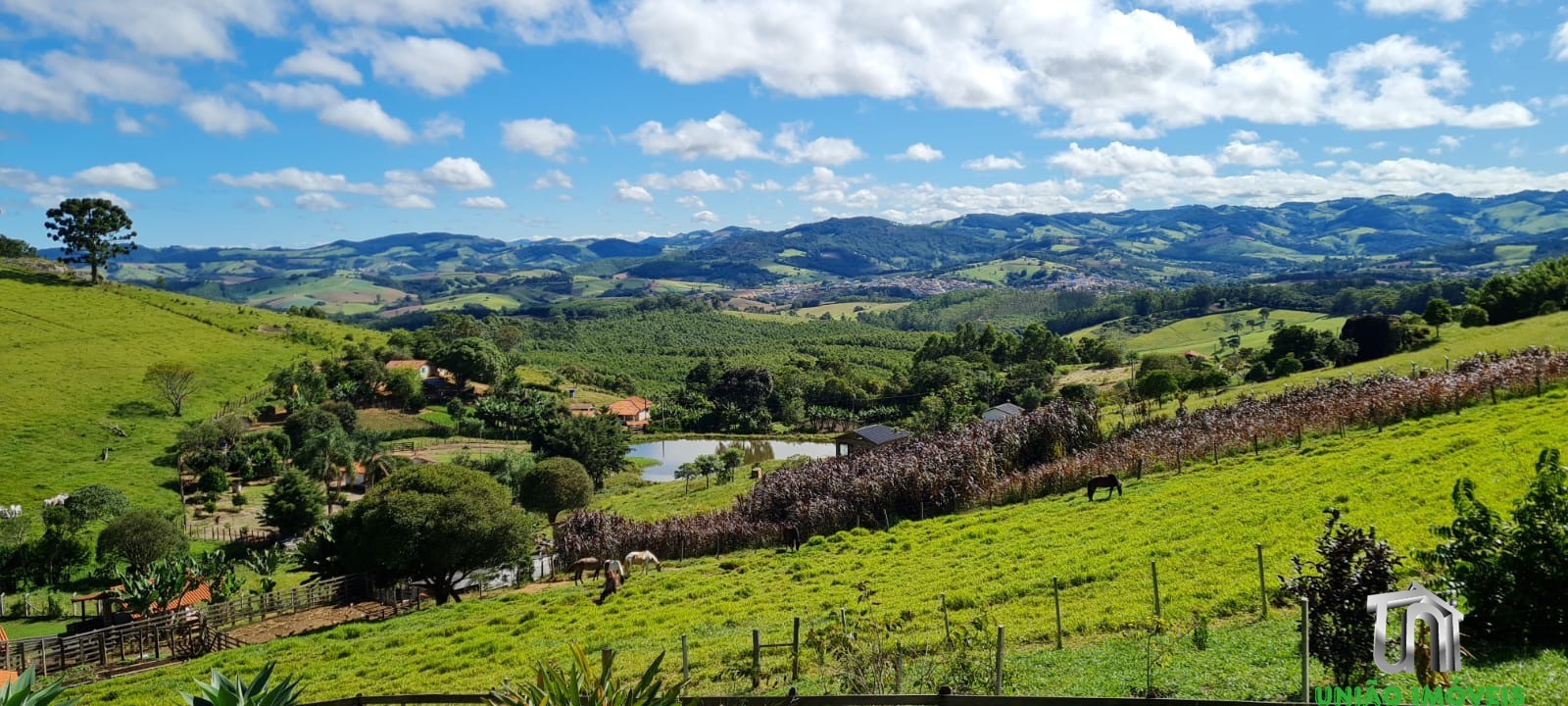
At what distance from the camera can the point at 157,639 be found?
69.1ft

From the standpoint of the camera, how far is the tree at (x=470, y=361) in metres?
83.0

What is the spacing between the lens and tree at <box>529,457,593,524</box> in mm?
41812

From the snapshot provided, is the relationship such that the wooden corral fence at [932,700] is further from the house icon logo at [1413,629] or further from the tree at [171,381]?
the tree at [171,381]

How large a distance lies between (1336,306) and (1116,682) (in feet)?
550

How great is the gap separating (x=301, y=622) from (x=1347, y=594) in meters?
25.8

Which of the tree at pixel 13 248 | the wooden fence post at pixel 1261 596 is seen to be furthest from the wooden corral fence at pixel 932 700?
the tree at pixel 13 248

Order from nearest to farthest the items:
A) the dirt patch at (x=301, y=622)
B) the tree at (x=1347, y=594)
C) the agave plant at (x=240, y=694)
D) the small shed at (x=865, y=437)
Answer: the agave plant at (x=240, y=694), the tree at (x=1347, y=594), the dirt patch at (x=301, y=622), the small shed at (x=865, y=437)

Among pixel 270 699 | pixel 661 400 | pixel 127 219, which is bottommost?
pixel 661 400

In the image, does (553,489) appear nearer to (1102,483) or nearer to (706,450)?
(1102,483)

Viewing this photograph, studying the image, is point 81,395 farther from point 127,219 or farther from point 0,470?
point 127,219

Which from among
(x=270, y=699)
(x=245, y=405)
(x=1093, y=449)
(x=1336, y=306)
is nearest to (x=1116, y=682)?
(x=270, y=699)

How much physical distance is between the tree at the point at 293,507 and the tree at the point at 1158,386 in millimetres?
47009

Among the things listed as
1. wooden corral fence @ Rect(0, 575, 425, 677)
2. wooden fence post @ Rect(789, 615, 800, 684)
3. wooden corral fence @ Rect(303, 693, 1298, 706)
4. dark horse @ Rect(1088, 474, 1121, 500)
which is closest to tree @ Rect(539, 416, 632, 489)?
wooden corral fence @ Rect(0, 575, 425, 677)

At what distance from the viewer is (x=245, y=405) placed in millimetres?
65188
